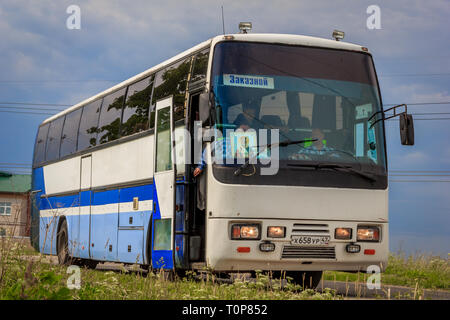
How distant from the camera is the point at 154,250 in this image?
13.1m

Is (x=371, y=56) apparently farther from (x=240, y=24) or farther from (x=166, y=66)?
(x=166, y=66)

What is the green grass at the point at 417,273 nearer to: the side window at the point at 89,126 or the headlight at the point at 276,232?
the headlight at the point at 276,232

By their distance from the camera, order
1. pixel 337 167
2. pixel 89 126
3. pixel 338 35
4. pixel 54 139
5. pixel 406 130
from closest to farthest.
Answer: pixel 337 167 → pixel 406 130 → pixel 338 35 → pixel 89 126 → pixel 54 139

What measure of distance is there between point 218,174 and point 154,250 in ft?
9.59

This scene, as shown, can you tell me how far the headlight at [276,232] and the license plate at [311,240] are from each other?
0.60ft

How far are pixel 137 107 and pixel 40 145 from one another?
8811 mm

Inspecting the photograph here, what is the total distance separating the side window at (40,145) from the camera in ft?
72.7

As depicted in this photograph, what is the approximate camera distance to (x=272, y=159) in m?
10.8

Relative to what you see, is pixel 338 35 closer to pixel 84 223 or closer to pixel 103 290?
pixel 103 290

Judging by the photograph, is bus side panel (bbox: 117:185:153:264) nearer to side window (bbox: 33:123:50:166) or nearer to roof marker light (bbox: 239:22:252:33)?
roof marker light (bbox: 239:22:252:33)

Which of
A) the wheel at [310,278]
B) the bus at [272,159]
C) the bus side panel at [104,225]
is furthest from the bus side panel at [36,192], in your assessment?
the wheel at [310,278]

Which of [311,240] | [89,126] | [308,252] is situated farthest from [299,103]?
[89,126]

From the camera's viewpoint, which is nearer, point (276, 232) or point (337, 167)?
point (276, 232)

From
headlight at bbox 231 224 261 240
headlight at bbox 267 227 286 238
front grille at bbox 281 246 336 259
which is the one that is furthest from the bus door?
front grille at bbox 281 246 336 259
